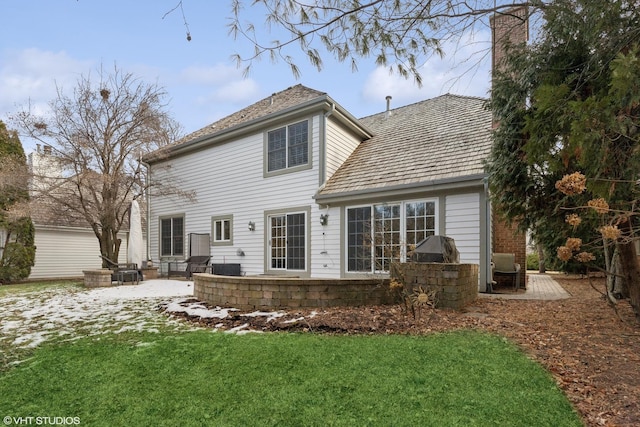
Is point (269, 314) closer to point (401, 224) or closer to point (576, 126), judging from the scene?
point (576, 126)

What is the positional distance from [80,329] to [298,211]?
6.70m

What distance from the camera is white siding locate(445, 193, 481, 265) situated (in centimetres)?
809

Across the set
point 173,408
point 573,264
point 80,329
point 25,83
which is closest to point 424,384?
point 173,408

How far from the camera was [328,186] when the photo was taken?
10414 millimetres

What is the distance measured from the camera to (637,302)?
4.99 m

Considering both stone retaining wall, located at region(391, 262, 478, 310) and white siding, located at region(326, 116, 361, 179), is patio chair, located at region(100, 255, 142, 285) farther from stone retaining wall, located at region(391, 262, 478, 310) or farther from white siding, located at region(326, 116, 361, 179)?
stone retaining wall, located at region(391, 262, 478, 310)

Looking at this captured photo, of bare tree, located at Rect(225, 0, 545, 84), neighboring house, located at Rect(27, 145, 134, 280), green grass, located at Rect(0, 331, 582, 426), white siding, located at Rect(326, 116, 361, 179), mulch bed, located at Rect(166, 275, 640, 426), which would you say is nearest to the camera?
green grass, located at Rect(0, 331, 582, 426)

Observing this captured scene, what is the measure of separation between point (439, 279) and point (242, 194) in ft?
26.7

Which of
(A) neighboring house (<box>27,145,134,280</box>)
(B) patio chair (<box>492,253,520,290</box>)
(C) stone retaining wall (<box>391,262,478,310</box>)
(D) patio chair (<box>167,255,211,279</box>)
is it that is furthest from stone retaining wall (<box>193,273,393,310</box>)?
(A) neighboring house (<box>27,145,134,280</box>)

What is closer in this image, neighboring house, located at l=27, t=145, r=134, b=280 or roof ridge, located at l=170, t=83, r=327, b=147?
roof ridge, located at l=170, t=83, r=327, b=147

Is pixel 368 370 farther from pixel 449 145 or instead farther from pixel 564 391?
pixel 449 145

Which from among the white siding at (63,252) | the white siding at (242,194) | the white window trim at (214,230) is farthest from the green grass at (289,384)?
the white siding at (63,252)

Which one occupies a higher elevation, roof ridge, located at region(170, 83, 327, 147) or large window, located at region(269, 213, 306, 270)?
roof ridge, located at region(170, 83, 327, 147)

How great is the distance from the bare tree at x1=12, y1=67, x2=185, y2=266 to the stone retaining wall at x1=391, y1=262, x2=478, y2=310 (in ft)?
33.1
